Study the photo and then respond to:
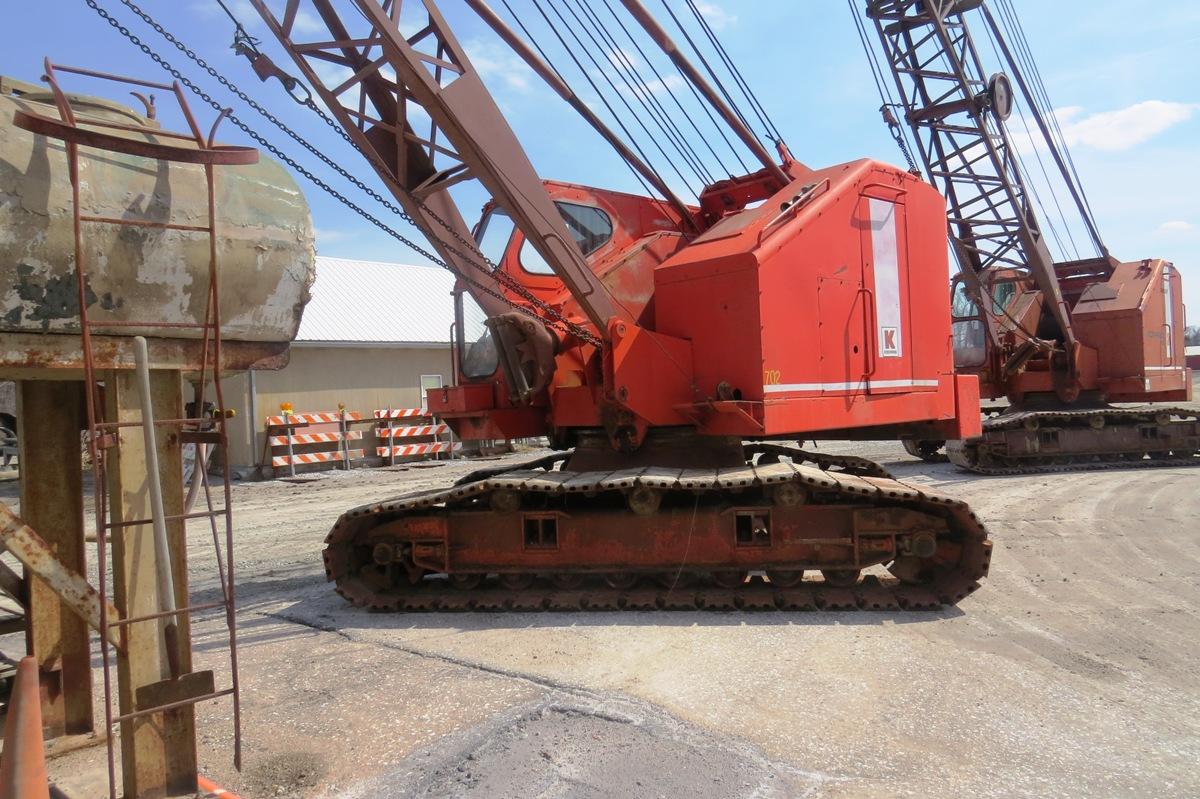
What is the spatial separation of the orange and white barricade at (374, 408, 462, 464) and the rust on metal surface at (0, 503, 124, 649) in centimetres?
1647

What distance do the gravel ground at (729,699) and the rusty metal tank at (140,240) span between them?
6.30 feet

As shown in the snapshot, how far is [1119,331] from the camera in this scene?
48.2 ft

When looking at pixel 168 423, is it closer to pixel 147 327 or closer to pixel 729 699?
pixel 147 327

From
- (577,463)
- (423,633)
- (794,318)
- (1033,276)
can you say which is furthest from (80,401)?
(1033,276)

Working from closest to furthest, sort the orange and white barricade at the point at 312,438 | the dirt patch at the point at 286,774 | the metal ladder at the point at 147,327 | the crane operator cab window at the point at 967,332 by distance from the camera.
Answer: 1. the metal ladder at the point at 147,327
2. the dirt patch at the point at 286,774
3. the crane operator cab window at the point at 967,332
4. the orange and white barricade at the point at 312,438

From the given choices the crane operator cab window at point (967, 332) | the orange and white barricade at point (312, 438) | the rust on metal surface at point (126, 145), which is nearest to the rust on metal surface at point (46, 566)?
the rust on metal surface at point (126, 145)

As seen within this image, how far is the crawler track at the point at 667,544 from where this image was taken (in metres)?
6.18

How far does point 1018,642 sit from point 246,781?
4377 millimetres

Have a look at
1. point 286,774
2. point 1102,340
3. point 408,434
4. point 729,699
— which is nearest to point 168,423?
point 286,774

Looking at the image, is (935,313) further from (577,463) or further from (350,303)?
(350,303)

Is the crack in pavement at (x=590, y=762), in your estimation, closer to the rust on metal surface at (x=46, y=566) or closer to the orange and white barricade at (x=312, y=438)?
the rust on metal surface at (x=46, y=566)

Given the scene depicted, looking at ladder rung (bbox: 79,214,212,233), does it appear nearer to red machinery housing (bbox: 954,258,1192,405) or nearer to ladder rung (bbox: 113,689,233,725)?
ladder rung (bbox: 113,689,233,725)

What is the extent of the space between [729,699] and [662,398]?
2.68m

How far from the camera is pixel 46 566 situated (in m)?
2.89
